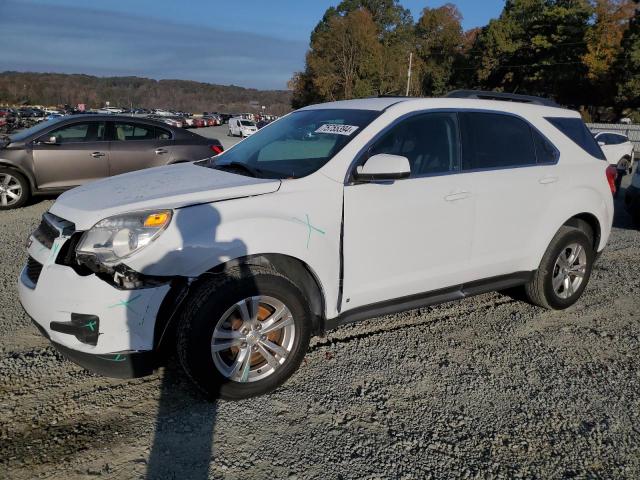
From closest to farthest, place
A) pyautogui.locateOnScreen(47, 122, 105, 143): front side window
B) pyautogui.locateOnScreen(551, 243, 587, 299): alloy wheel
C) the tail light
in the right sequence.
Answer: pyautogui.locateOnScreen(551, 243, 587, 299): alloy wheel → the tail light → pyautogui.locateOnScreen(47, 122, 105, 143): front side window

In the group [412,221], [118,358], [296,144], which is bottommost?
[118,358]

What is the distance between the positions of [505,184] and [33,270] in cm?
329

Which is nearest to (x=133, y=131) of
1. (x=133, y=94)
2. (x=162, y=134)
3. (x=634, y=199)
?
(x=162, y=134)

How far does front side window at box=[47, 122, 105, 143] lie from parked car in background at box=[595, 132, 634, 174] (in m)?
16.0

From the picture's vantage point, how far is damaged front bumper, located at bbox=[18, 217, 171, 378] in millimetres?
2635

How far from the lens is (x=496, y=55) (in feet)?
193

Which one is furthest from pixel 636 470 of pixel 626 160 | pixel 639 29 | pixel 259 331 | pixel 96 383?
pixel 639 29

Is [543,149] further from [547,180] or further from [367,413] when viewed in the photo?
[367,413]

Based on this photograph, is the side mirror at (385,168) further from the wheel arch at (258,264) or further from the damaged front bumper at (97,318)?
the damaged front bumper at (97,318)

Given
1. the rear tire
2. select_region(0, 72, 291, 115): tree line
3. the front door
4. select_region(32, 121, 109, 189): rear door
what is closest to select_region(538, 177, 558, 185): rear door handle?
the rear tire

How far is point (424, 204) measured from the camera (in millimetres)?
3449

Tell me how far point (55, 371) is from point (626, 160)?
19.8 m

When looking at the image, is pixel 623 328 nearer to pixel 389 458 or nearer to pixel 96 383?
pixel 389 458

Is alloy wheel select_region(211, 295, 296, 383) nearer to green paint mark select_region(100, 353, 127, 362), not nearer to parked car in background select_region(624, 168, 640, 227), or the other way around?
green paint mark select_region(100, 353, 127, 362)
